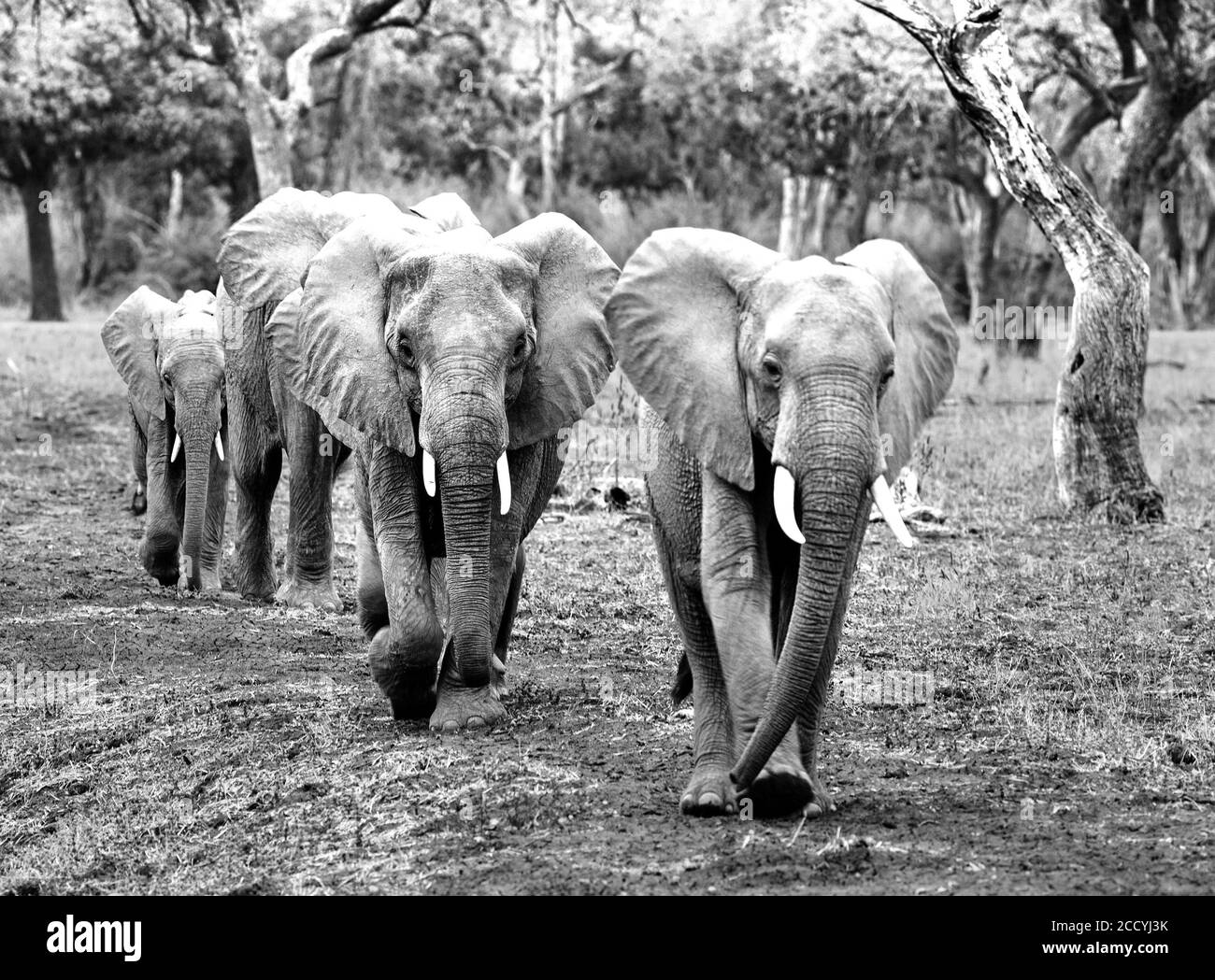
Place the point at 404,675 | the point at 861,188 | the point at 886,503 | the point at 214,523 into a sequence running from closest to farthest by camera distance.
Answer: the point at 886,503
the point at 404,675
the point at 214,523
the point at 861,188

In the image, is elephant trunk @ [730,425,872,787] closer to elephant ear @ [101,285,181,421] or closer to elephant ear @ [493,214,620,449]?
elephant ear @ [493,214,620,449]

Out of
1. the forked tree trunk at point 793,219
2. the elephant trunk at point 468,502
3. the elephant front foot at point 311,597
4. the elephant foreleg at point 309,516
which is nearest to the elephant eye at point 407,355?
the elephant trunk at point 468,502

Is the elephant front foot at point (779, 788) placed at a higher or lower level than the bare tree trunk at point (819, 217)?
lower

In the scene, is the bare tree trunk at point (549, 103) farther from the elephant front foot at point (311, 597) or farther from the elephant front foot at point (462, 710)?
the elephant front foot at point (462, 710)

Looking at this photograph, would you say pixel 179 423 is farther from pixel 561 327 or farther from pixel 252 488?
pixel 561 327

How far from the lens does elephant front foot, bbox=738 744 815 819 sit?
604 cm

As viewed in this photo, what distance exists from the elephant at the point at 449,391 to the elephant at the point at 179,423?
3362 mm

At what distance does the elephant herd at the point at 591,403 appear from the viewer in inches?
229

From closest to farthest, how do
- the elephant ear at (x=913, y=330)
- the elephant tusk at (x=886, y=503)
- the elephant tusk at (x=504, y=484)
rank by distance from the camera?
the elephant tusk at (x=886, y=503)
the elephant ear at (x=913, y=330)
the elephant tusk at (x=504, y=484)

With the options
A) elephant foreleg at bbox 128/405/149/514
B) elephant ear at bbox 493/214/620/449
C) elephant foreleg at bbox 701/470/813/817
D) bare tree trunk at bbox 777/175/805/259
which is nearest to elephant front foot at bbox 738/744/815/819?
elephant foreleg at bbox 701/470/813/817

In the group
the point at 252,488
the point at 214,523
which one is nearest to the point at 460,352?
the point at 252,488

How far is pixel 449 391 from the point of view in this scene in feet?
23.5

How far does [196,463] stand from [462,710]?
4.22 m

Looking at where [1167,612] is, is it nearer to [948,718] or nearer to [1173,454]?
[948,718]
